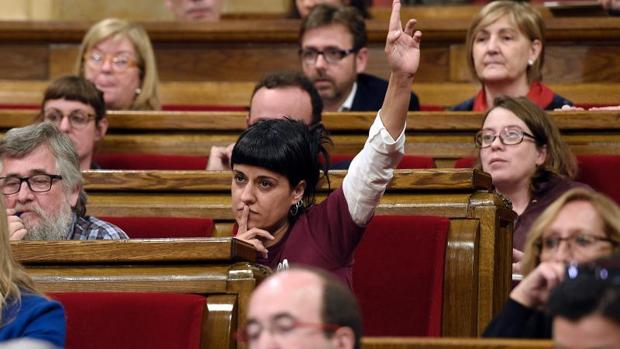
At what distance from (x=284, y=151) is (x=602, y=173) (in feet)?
1.94

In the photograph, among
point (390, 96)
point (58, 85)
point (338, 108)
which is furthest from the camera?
point (338, 108)

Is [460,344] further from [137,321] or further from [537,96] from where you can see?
[537,96]

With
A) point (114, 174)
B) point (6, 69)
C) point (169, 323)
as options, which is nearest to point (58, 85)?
point (114, 174)

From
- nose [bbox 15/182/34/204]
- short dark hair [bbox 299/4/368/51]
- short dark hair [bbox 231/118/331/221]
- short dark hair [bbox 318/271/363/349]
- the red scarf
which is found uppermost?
short dark hair [bbox 299/4/368/51]

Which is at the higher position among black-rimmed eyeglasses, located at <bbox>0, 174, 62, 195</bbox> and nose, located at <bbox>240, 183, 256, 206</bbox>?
black-rimmed eyeglasses, located at <bbox>0, 174, 62, 195</bbox>

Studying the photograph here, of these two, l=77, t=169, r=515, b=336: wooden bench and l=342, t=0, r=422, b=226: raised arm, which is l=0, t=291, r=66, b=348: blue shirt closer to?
l=342, t=0, r=422, b=226: raised arm

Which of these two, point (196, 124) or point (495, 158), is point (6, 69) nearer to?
point (196, 124)

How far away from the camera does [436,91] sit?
2.82 metres

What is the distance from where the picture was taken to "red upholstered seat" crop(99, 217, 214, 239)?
187 cm

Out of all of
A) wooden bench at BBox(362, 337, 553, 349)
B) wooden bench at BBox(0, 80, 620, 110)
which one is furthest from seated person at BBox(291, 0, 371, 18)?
wooden bench at BBox(362, 337, 553, 349)

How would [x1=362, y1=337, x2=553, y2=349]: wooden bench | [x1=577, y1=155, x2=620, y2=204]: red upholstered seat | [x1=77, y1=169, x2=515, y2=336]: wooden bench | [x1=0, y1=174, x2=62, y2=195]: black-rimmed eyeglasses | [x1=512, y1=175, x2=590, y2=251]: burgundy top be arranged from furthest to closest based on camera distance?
[x1=577, y1=155, x2=620, y2=204]: red upholstered seat < [x1=512, y1=175, x2=590, y2=251]: burgundy top < [x1=0, y1=174, x2=62, y2=195]: black-rimmed eyeglasses < [x1=77, y1=169, x2=515, y2=336]: wooden bench < [x1=362, y1=337, x2=553, y2=349]: wooden bench

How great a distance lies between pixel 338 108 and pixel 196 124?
0.28 meters

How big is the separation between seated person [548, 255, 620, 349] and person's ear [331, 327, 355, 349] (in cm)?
16

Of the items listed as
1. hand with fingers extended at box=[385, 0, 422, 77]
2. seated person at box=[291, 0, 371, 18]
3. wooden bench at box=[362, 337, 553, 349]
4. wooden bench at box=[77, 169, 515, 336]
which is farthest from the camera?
seated person at box=[291, 0, 371, 18]
